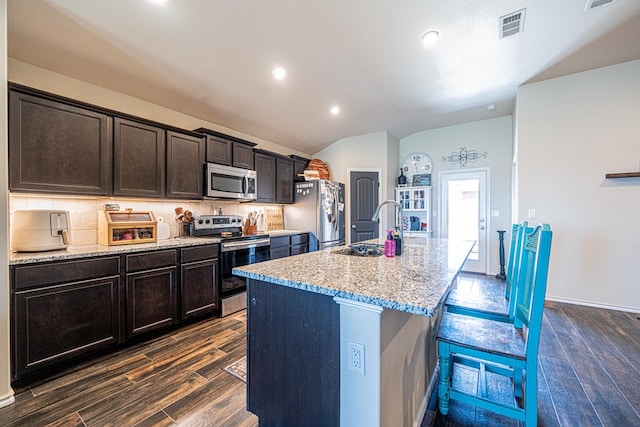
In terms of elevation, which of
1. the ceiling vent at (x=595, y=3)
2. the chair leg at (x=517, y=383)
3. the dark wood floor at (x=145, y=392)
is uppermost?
the ceiling vent at (x=595, y=3)

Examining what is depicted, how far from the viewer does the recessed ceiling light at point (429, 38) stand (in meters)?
2.69

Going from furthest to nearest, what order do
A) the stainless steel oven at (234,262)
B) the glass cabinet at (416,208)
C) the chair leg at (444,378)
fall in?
1. the glass cabinet at (416,208)
2. the stainless steel oven at (234,262)
3. the chair leg at (444,378)

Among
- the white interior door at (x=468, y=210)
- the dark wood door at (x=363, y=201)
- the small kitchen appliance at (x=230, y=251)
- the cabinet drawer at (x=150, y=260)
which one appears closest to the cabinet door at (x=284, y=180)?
the small kitchen appliance at (x=230, y=251)

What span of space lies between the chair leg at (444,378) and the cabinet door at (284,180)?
133 inches

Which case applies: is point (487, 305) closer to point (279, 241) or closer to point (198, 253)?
point (198, 253)

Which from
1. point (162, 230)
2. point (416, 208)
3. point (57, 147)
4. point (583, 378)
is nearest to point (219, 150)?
point (162, 230)

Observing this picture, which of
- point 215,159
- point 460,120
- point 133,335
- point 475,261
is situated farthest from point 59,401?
point 460,120

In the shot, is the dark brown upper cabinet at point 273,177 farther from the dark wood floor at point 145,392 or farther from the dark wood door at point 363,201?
the dark wood floor at point 145,392

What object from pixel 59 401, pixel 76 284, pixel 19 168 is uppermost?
pixel 19 168

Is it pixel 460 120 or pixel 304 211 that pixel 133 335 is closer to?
pixel 304 211

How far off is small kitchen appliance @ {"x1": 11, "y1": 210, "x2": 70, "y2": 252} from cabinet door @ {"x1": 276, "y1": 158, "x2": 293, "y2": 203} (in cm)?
267

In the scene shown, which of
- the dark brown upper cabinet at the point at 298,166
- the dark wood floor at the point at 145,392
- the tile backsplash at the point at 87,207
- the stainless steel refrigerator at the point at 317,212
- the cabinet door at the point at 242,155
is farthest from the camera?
the dark brown upper cabinet at the point at 298,166

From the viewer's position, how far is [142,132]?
2.72 metres

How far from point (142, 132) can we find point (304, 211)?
2.55 metres
